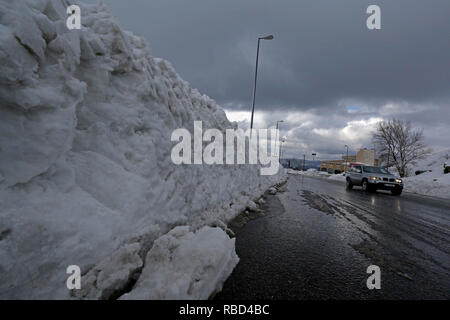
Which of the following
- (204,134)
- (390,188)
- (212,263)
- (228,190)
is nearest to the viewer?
(212,263)

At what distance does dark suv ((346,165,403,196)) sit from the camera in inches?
477

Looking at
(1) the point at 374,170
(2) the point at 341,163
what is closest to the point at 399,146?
(1) the point at 374,170

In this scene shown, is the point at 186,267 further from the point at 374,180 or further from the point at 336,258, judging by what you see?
the point at 374,180

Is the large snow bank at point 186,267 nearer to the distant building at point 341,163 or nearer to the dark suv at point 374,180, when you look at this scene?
the dark suv at point 374,180

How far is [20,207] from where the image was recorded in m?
1.58

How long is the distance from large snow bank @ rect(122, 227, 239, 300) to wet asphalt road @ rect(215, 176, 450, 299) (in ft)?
0.74

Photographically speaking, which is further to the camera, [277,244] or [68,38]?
[277,244]

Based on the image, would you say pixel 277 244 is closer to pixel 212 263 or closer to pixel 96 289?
pixel 212 263

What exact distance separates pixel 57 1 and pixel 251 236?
416 centimetres

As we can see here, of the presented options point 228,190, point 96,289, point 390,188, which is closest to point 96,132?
point 96,289

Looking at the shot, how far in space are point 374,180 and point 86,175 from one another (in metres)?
14.9

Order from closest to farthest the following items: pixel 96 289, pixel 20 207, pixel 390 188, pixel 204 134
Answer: pixel 20 207, pixel 96 289, pixel 204 134, pixel 390 188

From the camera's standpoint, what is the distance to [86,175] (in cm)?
229

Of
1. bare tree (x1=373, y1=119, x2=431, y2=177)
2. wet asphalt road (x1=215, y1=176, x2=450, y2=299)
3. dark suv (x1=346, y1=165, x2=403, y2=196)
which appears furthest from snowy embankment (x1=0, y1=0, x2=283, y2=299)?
bare tree (x1=373, y1=119, x2=431, y2=177)
